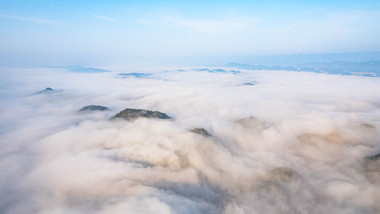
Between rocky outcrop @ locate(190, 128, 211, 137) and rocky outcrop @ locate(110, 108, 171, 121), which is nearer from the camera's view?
rocky outcrop @ locate(190, 128, 211, 137)

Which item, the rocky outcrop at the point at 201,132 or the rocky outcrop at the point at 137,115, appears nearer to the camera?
the rocky outcrop at the point at 201,132

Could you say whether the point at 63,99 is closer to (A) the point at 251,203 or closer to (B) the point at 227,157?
(B) the point at 227,157

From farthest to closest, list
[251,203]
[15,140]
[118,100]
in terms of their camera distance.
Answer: [118,100], [15,140], [251,203]

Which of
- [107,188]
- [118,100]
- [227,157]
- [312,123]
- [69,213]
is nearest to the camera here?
[69,213]

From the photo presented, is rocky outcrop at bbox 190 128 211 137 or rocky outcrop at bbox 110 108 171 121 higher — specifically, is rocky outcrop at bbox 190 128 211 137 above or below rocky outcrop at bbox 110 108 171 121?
below

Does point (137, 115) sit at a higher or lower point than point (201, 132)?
higher

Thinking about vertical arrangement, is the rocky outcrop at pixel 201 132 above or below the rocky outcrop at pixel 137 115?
below

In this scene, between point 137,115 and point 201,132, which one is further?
point 137,115

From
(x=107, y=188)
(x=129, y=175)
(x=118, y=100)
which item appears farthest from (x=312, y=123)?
(x=118, y=100)

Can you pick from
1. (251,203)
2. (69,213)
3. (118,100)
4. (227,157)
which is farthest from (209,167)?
(118,100)

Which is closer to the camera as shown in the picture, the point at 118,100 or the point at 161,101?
the point at 161,101

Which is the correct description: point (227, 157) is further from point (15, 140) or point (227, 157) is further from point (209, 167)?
point (15, 140)
